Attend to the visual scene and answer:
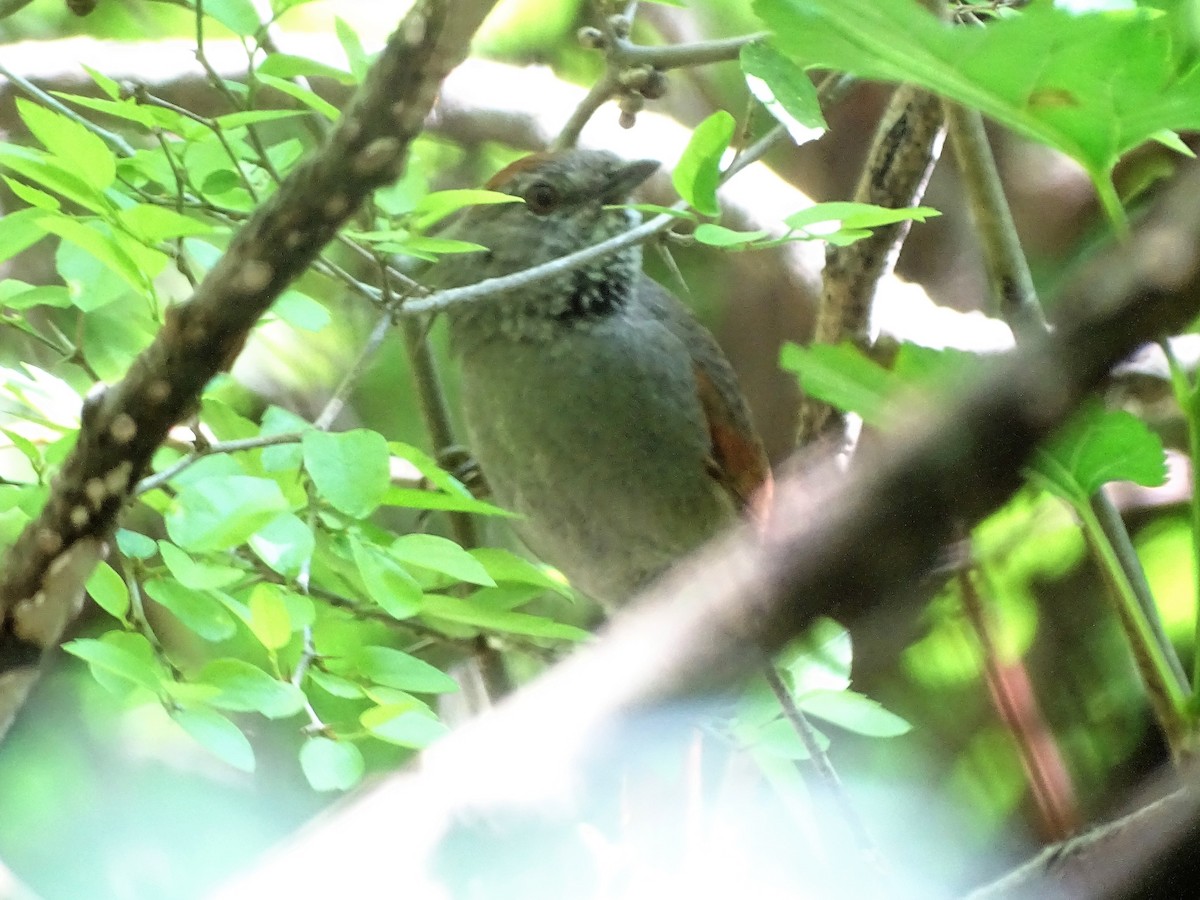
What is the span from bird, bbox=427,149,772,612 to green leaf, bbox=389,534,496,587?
1.47 ft

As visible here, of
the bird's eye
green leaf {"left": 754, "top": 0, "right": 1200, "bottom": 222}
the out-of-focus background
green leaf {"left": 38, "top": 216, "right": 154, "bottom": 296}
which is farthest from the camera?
the bird's eye

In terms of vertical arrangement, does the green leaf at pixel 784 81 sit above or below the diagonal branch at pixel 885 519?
above

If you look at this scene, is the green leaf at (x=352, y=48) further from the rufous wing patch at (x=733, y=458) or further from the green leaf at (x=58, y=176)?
the rufous wing patch at (x=733, y=458)

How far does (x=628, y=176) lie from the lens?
1124 millimetres

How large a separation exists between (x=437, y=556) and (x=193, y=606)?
6.5 inches

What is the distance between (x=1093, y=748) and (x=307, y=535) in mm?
806

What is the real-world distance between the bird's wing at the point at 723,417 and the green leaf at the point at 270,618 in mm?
520

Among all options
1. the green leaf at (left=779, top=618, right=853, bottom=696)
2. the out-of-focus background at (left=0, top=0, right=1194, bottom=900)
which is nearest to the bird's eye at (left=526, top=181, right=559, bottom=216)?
the out-of-focus background at (left=0, top=0, right=1194, bottom=900)

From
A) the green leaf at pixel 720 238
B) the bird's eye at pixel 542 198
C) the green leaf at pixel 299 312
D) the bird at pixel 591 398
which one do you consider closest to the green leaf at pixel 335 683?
the green leaf at pixel 299 312

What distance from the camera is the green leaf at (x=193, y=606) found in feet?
2.06

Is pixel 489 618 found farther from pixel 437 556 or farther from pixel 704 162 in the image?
pixel 704 162

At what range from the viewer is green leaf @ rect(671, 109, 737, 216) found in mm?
583

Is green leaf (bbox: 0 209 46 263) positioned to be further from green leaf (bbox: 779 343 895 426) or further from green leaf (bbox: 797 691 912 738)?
green leaf (bbox: 797 691 912 738)

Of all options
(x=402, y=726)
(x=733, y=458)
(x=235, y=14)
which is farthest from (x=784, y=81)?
(x=733, y=458)
